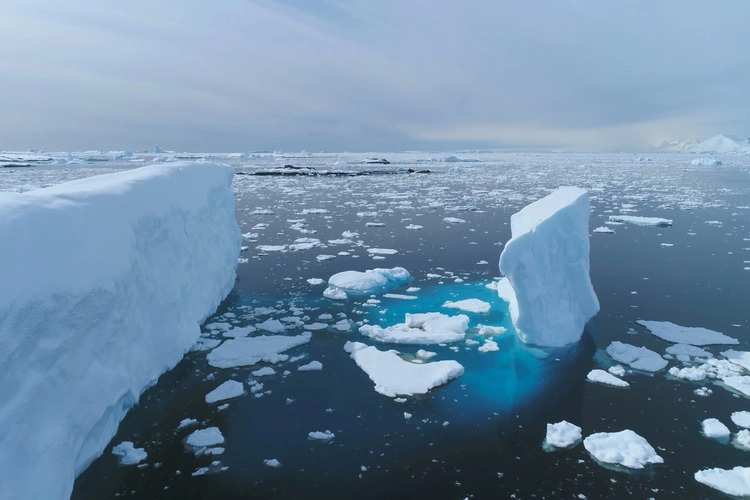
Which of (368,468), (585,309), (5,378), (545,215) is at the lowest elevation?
(368,468)

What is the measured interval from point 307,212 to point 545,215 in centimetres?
1530

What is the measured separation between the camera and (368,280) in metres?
11.3

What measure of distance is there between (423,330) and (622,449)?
398 cm

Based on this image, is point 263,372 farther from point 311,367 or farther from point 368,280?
point 368,280

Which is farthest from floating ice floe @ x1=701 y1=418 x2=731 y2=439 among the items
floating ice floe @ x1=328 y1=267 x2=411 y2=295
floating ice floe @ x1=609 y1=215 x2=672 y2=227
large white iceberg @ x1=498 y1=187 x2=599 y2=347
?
floating ice floe @ x1=609 y1=215 x2=672 y2=227

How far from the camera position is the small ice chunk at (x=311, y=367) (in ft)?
→ 24.3

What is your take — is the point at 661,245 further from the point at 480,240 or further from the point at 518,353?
the point at 518,353

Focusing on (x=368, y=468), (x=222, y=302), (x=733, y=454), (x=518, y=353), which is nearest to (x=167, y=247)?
(x=222, y=302)

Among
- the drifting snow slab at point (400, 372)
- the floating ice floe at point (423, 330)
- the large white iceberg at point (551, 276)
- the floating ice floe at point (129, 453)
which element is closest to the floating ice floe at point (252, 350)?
the drifting snow slab at point (400, 372)

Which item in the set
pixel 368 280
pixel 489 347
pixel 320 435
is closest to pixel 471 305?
pixel 489 347

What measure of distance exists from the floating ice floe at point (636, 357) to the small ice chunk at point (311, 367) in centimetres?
494

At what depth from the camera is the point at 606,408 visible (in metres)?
6.36

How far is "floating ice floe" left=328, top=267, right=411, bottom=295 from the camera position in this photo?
11125mm

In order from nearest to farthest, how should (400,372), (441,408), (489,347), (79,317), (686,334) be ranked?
1. (79,317)
2. (441,408)
3. (400,372)
4. (489,347)
5. (686,334)
